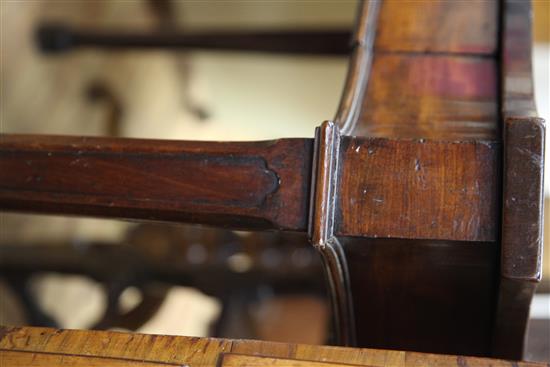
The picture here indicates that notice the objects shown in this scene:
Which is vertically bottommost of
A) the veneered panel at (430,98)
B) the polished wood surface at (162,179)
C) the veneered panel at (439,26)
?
the polished wood surface at (162,179)

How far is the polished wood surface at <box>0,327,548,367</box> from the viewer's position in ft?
1.94

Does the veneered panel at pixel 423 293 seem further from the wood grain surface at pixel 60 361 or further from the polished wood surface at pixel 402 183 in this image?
the wood grain surface at pixel 60 361

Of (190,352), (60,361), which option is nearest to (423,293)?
(190,352)

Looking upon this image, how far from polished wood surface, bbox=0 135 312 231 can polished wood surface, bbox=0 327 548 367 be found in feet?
0.42

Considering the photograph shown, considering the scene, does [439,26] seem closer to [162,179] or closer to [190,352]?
[162,179]

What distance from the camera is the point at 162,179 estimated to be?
72cm

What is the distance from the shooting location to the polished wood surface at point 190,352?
591mm

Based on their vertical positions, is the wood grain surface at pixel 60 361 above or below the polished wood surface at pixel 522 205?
A: below

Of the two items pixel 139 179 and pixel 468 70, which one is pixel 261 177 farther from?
pixel 468 70

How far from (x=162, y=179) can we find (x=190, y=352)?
19 centimetres

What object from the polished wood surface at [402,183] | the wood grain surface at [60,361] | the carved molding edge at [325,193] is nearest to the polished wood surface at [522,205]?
the polished wood surface at [402,183]

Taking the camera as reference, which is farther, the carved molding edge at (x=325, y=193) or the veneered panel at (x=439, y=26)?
the veneered panel at (x=439, y=26)

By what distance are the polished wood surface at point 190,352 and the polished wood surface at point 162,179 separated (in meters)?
0.13

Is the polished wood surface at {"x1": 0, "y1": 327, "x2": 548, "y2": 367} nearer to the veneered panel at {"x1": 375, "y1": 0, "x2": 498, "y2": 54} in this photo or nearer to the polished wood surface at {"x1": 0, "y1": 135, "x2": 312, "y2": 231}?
the polished wood surface at {"x1": 0, "y1": 135, "x2": 312, "y2": 231}
